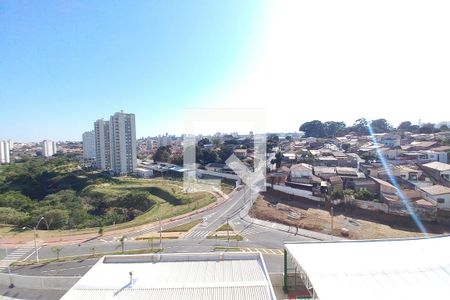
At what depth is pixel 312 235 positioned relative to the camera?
51.9 ft

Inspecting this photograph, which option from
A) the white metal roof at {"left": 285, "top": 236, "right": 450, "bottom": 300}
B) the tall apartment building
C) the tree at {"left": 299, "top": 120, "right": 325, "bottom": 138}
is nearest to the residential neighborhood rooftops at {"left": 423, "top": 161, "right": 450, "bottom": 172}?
the white metal roof at {"left": 285, "top": 236, "right": 450, "bottom": 300}

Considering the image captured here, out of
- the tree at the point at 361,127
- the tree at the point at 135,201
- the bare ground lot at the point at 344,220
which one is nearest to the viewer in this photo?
the bare ground lot at the point at 344,220

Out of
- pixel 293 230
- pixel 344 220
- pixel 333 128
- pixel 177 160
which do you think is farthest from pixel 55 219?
pixel 333 128

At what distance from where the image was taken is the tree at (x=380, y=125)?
67.4m

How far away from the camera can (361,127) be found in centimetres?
6694

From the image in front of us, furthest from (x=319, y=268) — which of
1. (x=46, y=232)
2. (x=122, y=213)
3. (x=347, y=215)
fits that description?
(x=122, y=213)

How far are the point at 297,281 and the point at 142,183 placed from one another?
88.7ft

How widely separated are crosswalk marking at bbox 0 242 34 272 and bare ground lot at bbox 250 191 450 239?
513 inches

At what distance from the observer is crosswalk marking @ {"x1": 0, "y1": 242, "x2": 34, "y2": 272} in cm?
1370

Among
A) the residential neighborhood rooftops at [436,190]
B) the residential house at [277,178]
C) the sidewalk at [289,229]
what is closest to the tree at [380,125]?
the residential house at [277,178]

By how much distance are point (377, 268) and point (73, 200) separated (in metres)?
26.6

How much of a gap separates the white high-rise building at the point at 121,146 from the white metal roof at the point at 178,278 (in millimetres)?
39311

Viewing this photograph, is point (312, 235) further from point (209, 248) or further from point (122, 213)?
point (122, 213)

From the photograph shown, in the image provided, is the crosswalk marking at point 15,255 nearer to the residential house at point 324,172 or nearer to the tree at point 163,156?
the residential house at point 324,172
